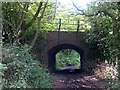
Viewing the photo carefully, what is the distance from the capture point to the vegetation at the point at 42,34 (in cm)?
315

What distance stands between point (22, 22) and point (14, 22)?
0.21 meters

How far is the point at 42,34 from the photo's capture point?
22.4 feet

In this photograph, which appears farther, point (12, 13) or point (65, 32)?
point (65, 32)

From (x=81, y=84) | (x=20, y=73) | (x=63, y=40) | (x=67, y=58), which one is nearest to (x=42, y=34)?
(x=63, y=40)

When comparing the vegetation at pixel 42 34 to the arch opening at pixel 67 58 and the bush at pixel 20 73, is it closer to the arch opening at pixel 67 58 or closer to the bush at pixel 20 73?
Answer: the bush at pixel 20 73

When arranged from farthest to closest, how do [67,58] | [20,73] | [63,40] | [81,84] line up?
[67,58], [63,40], [81,84], [20,73]

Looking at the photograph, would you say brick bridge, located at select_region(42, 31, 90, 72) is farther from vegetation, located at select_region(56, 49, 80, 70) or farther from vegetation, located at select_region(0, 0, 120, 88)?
vegetation, located at select_region(56, 49, 80, 70)

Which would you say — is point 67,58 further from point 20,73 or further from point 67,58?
point 20,73

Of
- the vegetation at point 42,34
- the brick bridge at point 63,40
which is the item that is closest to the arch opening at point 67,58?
the brick bridge at point 63,40

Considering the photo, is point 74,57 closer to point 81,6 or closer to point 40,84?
point 81,6

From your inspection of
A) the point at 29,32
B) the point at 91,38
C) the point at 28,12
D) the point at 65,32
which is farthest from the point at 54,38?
the point at 28,12

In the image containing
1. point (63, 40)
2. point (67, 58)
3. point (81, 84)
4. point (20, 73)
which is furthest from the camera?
point (67, 58)

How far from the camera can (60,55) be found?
11.6 metres

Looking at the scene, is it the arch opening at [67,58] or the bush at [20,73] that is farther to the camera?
the arch opening at [67,58]
